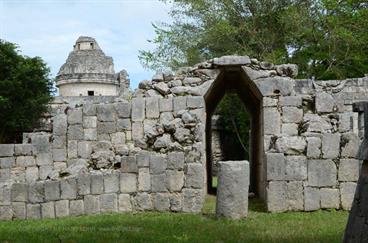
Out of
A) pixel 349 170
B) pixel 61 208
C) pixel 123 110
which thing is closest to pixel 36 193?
pixel 61 208

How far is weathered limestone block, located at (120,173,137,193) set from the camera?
11.4m

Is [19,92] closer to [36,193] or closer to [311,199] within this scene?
[36,193]

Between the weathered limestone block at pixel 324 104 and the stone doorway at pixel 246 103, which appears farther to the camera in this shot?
the stone doorway at pixel 246 103

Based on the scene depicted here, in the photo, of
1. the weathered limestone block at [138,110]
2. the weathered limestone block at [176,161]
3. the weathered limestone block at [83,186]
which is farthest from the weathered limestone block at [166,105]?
the weathered limestone block at [83,186]

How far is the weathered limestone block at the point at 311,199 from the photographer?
11.0 meters

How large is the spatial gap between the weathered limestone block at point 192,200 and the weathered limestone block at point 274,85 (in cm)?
341

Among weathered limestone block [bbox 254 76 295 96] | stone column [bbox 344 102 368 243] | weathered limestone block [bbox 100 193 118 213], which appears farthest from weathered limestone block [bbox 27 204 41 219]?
stone column [bbox 344 102 368 243]

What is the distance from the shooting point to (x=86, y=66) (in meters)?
33.4

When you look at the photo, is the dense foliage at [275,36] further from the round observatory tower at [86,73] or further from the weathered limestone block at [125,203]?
the weathered limestone block at [125,203]

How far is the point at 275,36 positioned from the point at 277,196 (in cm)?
1710

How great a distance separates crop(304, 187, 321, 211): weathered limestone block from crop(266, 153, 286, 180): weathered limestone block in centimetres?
59

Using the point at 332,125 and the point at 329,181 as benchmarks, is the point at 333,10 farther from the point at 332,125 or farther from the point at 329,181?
the point at 329,181

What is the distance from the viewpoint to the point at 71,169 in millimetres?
11680

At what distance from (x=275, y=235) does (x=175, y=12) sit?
20.9 m
